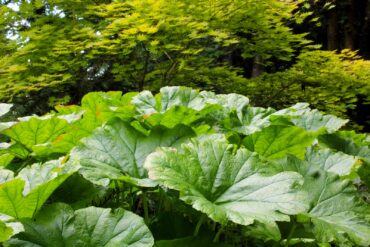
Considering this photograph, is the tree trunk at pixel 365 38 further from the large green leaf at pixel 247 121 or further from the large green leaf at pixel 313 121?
the large green leaf at pixel 247 121

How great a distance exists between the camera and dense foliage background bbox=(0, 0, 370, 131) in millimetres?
2738

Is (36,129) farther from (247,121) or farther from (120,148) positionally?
(247,121)

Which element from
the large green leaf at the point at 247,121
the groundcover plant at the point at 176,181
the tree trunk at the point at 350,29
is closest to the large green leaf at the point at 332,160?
the groundcover plant at the point at 176,181

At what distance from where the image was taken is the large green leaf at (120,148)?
678mm

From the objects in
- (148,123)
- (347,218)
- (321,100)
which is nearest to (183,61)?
(321,100)

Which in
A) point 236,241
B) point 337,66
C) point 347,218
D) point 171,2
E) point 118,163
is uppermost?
point 171,2

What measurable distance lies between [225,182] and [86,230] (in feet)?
0.78

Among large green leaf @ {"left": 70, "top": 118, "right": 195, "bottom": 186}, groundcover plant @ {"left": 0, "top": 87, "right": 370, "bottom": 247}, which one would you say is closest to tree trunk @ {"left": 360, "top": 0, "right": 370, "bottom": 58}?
groundcover plant @ {"left": 0, "top": 87, "right": 370, "bottom": 247}

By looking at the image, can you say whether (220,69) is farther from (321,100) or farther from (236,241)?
(236,241)

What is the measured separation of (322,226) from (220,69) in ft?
9.73

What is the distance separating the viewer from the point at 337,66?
343 cm

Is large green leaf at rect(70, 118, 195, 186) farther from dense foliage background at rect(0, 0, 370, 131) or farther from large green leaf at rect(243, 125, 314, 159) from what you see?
dense foliage background at rect(0, 0, 370, 131)

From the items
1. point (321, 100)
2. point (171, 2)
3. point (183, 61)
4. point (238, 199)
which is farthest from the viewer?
point (321, 100)

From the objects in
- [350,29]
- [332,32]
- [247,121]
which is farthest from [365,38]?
[247,121]
